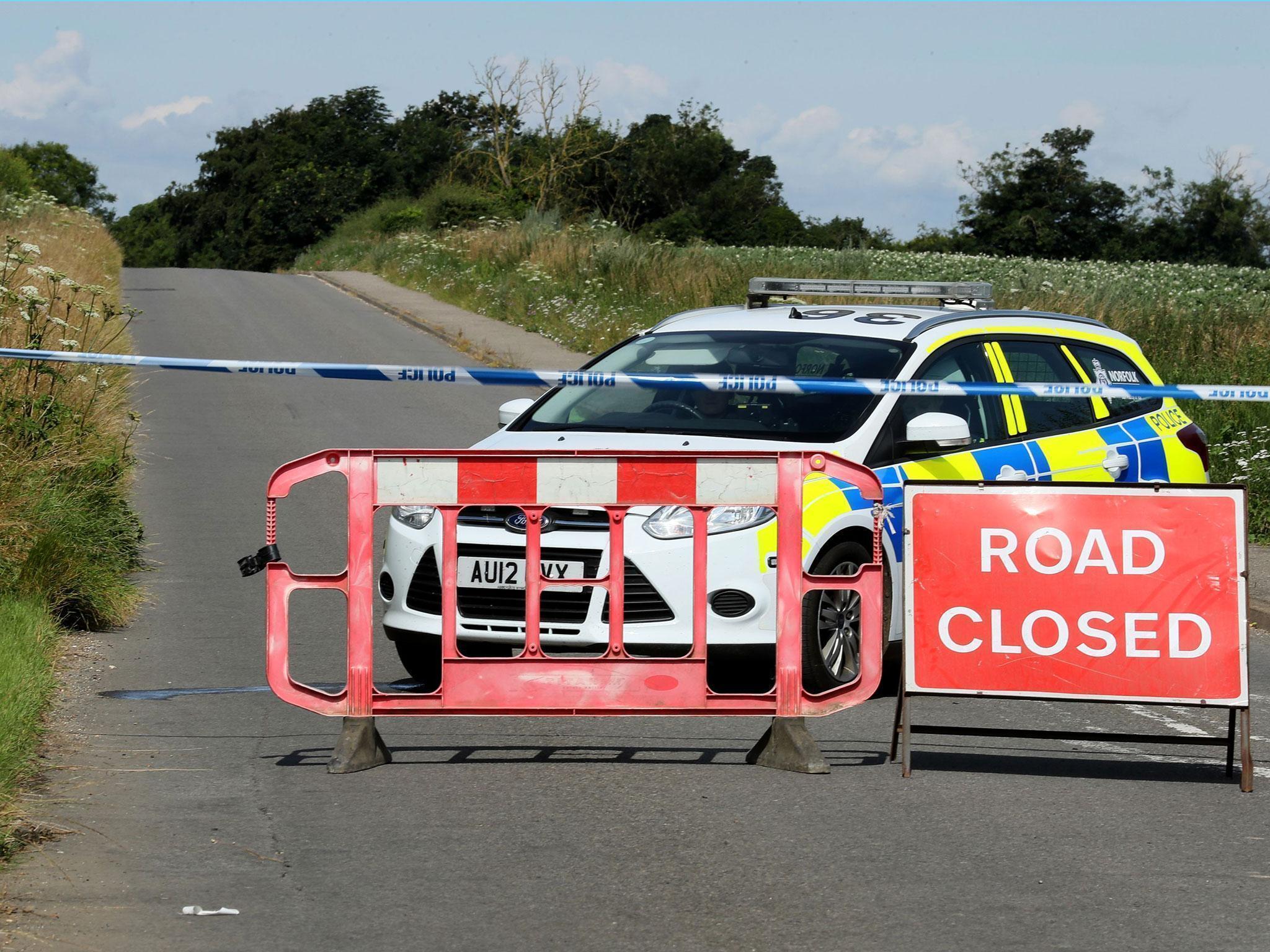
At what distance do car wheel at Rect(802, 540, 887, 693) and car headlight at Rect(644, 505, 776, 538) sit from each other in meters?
0.38

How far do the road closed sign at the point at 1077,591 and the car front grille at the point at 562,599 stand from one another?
107 centimetres

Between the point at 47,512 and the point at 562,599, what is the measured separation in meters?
3.87

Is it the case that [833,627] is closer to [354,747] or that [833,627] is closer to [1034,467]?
[1034,467]

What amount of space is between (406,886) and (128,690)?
10.5 ft

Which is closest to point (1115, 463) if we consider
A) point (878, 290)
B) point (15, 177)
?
point (878, 290)

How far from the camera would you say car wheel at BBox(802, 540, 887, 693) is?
7000 mm

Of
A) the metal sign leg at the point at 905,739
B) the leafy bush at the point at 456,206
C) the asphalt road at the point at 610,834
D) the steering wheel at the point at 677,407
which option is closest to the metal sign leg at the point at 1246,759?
the asphalt road at the point at 610,834

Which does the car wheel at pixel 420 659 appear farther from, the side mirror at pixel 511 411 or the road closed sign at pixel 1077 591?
the road closed sign at pixel 1077 591

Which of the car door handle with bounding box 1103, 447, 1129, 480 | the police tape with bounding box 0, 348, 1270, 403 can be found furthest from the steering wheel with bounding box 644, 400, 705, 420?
the car door handle with bounding box 1103, 447, 1129, 480

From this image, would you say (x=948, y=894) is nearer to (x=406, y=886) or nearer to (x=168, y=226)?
(x=406, y=886)

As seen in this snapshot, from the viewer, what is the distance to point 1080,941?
4363 millimetres

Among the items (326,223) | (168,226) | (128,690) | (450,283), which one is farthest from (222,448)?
(168,226)

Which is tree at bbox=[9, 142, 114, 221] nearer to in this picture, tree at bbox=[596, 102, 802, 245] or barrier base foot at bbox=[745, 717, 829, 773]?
tree at bbox=[596, 102, 802, 245]

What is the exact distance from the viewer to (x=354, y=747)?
607 cm
